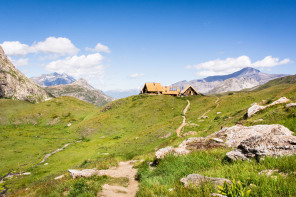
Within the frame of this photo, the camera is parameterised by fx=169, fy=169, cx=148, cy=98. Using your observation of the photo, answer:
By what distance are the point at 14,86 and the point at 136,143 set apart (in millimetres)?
148569

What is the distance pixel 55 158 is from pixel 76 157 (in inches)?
241

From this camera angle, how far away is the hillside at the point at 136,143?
332 inches

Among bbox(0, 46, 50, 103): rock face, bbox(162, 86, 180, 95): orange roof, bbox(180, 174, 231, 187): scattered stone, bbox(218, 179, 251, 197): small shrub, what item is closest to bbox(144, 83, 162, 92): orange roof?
bbox(162, 86, 180, 95): orange roof

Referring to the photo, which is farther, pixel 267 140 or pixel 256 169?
pixel 267 140

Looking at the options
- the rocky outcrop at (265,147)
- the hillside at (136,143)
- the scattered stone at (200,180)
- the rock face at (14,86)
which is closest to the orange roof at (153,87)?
the hillside at (136,143)

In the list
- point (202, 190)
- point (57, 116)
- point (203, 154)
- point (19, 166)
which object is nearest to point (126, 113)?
point (57, 116)

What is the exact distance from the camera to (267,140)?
10.2 metres

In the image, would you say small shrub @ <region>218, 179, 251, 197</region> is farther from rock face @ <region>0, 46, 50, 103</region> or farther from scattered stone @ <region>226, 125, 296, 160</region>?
rock face @ <region>0, 46, 50, 103</region>

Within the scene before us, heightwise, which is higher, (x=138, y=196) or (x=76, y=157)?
(x=138, y=196)

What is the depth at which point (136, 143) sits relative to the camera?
43031 millimetres

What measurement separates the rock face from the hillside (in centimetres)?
3510

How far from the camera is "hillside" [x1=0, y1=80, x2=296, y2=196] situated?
332 inches

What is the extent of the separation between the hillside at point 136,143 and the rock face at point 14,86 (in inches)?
1382

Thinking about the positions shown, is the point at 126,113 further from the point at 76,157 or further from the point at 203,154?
the point at 203,154
